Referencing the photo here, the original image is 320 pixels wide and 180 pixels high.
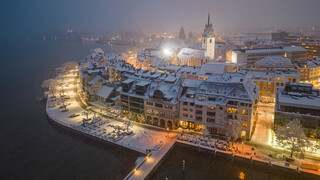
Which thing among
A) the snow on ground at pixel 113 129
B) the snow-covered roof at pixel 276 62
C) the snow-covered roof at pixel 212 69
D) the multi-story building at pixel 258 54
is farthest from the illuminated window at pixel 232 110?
the multi-story building at pixel 258 54

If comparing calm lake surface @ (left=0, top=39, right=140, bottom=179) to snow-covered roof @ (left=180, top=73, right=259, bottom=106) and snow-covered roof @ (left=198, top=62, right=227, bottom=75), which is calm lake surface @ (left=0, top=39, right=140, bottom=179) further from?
snow-covered roof @ (left=198, top=62, right=227, bottom=75)

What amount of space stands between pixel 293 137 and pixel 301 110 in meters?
9.07

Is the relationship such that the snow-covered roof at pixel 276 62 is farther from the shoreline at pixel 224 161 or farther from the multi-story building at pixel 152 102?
the shoreline at pixel 224 161

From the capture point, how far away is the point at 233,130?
60.2 meters

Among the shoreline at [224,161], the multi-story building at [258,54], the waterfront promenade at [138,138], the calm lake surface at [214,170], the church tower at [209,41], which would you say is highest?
the church tower at [209,41]

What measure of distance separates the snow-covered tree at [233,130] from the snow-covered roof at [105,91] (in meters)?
45.8

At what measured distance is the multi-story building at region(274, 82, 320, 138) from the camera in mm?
56531

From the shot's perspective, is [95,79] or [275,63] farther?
[275,63]

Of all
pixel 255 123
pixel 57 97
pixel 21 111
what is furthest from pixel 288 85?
pixel 21 111

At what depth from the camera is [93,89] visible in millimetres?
94438

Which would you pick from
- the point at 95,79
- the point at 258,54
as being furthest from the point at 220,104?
the point at 258,54

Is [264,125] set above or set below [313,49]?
below

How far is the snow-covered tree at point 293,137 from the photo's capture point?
5281 centimetres

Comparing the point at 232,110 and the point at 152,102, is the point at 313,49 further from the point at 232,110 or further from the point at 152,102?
the point at 152,102
